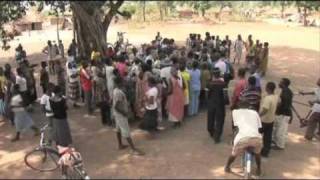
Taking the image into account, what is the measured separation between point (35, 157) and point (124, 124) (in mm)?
1870

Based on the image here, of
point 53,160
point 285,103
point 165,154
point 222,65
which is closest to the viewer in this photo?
point 53,160

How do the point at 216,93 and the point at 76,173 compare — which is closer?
the point at 76,173

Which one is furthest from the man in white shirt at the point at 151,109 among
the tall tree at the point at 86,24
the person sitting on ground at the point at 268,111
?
the tall tree at the point at 86,24

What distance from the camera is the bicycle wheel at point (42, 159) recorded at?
9359mm

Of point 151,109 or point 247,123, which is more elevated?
point 247,123

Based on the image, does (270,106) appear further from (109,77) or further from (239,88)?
(109,77)

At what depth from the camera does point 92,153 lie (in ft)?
33.6

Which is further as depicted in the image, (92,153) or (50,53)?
(50,53)

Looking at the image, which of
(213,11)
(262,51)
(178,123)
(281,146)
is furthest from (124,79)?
(213,11)

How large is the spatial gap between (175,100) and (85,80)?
2325 mm

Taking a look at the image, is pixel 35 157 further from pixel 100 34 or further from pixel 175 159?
pixel 100 34

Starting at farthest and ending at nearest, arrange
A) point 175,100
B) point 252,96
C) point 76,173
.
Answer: point 175,100 < point 252,96 < point 76,173

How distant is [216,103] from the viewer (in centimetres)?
1014

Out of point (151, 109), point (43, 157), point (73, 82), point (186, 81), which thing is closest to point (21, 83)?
point (73, 82)
